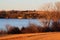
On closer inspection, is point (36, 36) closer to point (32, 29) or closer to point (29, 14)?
point (32, 29)

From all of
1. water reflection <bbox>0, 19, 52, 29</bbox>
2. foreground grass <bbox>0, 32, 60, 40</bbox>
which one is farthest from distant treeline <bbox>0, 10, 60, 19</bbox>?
foreground grass <bbox>0, 32, 60, 40</bbox>

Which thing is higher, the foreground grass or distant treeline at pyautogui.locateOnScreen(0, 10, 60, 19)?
distant treeline at pyautogui.locateOnScreen(0, 10, 60, 19)

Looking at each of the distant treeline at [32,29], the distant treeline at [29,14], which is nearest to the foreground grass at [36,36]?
the distant treeline at [32,29]

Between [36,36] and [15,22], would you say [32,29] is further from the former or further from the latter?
[15,22]

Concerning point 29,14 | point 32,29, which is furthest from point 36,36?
point 29,14

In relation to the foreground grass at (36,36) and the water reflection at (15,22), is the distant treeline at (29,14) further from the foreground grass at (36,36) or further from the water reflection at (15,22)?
the foreground grass at (36,36)

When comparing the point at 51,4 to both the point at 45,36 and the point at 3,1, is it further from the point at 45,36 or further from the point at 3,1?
the point at 3,1

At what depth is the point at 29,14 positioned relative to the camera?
1.65 metres

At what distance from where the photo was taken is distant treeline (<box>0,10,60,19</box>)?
5.33 ft

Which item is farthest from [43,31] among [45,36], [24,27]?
[24,27]

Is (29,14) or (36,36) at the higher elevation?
(29,14)

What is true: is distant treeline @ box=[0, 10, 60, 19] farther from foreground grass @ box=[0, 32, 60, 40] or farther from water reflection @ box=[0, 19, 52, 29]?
foreground grass @ box=[0, 32, 60, 40]

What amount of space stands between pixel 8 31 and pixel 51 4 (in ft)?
1.75

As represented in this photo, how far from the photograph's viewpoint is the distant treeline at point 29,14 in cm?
162
